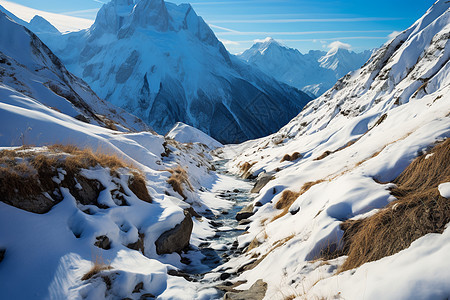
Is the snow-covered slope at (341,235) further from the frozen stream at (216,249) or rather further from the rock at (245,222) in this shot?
the frozen stream at (216,249)

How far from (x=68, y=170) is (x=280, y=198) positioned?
10279mm

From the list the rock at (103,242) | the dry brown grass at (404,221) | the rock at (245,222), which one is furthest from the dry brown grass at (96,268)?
the rock at (245,222)

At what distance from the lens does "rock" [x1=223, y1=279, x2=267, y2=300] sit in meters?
5.70

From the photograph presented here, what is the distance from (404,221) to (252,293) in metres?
3.65

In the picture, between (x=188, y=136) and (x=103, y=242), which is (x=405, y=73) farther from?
(x=188, y=136)

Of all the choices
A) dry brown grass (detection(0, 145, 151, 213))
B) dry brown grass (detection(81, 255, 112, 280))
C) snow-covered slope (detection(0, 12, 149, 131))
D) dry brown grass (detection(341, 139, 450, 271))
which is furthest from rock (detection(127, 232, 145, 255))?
snow-covered slope (detection(0, 12, 149, 131))

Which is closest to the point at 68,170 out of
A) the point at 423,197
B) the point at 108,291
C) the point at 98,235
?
the point at 98,235

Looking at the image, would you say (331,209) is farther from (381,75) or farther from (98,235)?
(381,75)

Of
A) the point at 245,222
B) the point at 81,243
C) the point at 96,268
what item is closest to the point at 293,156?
the point at 245,222

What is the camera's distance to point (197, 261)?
9891 millimetres

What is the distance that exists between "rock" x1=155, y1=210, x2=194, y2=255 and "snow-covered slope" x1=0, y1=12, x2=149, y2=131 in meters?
20.7

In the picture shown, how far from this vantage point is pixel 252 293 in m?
5.90

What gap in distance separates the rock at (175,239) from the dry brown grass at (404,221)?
19.9 feet

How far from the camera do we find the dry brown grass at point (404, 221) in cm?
467
